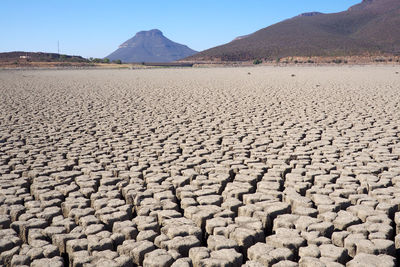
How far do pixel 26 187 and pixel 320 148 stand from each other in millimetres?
2873

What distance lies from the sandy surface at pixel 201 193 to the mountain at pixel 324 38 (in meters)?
45.8

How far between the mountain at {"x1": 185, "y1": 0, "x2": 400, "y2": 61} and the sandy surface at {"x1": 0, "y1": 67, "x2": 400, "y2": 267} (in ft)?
150

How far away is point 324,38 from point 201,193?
61242mm

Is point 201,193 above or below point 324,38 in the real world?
below

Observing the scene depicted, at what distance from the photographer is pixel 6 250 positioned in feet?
7.60

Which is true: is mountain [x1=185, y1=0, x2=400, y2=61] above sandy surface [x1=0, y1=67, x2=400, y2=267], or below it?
above

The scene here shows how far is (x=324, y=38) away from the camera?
60062mm

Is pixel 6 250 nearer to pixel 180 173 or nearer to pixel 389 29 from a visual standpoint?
pixel 180 173

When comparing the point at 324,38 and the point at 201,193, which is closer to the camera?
the point at 201,193

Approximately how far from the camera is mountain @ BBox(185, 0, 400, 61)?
169 feet

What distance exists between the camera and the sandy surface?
2225 millimetres

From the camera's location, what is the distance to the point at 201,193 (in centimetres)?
306

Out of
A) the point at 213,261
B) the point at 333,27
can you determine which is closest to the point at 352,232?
the point at 213,261

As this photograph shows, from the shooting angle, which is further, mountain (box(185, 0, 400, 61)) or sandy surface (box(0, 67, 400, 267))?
mountain (box(185, 0, 400, 61))
